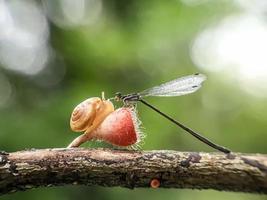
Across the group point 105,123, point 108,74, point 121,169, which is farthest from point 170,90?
point 108,74

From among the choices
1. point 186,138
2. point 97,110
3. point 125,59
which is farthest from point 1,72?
point 97,110

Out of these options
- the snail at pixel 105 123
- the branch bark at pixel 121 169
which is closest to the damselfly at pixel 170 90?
the snail at pixel 105 123

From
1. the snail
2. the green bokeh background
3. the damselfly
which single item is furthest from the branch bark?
the green bokeh background

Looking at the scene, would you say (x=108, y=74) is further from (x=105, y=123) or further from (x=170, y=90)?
(x=105, y=123)

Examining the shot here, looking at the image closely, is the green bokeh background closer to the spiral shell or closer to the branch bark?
the spiral shell

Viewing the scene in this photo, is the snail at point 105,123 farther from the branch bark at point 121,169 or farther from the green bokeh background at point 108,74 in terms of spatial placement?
the green bokeh background at point 108,74

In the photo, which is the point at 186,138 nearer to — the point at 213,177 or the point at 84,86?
the point at 84,86
